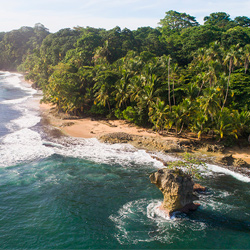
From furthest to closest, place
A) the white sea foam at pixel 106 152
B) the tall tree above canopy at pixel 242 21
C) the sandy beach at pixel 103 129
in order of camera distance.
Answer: the tall tree above canopy at pixel 242 21 < the sandy beach at pixel 103 129 < the white sea foam at pixel 106 152

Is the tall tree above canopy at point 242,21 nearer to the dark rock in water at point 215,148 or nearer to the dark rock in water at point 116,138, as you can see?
the dark rock in water at point 215,148

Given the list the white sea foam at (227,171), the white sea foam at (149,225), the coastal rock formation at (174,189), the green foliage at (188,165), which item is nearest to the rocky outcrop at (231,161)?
the white sea foam at (227,171)

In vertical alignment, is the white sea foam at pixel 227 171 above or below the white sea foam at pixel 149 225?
above

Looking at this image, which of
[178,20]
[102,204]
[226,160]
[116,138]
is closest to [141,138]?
[116,138]

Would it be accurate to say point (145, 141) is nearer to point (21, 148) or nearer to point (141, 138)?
point (141, 138)

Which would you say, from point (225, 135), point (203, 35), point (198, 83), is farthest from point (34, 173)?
point (203, 35)

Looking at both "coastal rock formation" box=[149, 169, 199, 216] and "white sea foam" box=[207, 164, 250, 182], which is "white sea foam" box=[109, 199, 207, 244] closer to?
"coastal rock formation" box=[149, 169, 199, 216]

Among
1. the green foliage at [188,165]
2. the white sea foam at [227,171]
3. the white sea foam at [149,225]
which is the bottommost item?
the white sea foam at [149,225]

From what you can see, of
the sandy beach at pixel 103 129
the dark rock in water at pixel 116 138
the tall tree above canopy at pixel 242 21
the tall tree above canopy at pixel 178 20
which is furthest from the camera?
the tall tree above canopy at pixel 178 20
